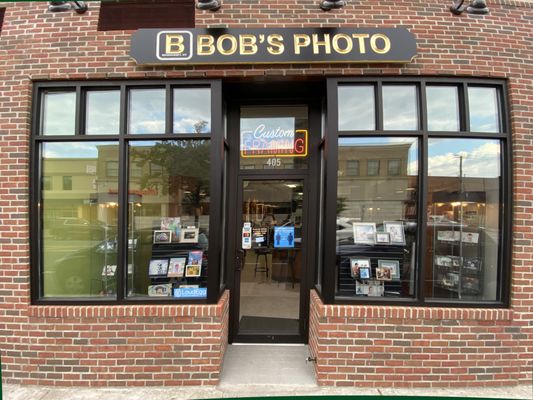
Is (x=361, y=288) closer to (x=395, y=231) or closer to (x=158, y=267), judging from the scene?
(x=395, y=231)

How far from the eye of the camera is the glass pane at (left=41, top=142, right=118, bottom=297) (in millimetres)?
3555

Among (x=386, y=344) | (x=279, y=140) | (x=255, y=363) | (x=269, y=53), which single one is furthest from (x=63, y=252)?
(x=386, y=344)

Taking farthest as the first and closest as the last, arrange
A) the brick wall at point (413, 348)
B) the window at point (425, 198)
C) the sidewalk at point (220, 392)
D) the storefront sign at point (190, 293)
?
the storefront sign at point (190, 293) < the window at point (425, 198) < the brick wall at point (413, 348) < the sidewalk at point (220, 392)

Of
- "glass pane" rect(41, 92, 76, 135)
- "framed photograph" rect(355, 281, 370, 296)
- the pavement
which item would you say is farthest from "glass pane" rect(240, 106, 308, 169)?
the pavement

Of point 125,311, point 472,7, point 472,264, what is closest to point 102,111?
point 125,311

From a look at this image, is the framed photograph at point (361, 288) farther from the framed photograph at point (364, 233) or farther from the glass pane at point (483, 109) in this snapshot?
the glass pane at point (483, 109)

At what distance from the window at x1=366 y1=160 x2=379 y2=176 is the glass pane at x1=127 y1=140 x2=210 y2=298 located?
6.49 feet

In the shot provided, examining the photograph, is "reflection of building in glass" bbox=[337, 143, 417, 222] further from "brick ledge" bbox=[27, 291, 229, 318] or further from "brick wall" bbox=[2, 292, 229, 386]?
"brick wall" bbox=[2, 292, 229, 386]

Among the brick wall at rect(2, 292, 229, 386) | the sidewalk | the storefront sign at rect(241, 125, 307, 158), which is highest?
the storefront sign at rect(241, 125, 307, 158)

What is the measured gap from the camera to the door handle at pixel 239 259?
164 inches

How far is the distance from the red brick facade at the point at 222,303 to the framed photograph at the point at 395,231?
787 mm

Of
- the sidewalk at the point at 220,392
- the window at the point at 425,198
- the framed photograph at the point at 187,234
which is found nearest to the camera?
the sidewalk at the point at 220,392

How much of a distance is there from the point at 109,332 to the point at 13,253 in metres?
1.43

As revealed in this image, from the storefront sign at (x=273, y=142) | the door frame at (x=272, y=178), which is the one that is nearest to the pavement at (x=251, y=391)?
the door frame at (x=272, y=178)
